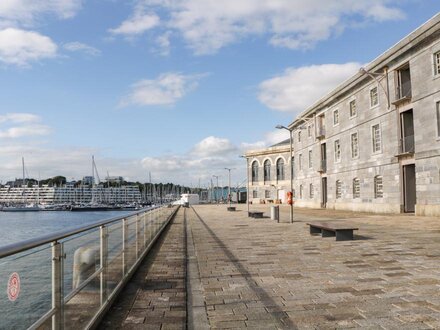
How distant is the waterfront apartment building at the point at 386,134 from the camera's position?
89.6ft

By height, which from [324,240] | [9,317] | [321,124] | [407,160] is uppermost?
[321,124]

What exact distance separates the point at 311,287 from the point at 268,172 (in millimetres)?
76472

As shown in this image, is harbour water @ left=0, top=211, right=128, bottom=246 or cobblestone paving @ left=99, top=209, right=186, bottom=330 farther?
harbour water @ left=0, top=211, right=128, bottom=246

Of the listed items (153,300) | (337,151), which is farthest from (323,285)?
(337,151)

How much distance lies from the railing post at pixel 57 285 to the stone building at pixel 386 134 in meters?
26.3

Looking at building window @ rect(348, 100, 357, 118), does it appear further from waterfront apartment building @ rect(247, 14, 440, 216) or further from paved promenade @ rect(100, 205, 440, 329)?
paved promenade @ rect(100, 205, 440, 329)

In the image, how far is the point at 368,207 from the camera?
36.2 metres

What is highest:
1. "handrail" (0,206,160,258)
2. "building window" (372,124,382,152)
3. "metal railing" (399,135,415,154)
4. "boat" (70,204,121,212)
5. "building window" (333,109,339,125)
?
"building window" (333,109,339,125)

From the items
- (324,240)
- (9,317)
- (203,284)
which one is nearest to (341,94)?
(324,240)

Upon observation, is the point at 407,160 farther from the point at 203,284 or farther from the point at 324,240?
the point at 203,284

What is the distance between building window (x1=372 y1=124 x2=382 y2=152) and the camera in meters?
35.0

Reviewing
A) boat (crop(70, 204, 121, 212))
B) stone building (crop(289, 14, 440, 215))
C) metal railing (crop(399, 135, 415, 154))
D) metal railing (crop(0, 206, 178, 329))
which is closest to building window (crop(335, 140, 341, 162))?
stone building (crop(289, 14, 440, 215))

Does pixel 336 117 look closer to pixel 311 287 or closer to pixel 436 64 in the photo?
pixel 436 64

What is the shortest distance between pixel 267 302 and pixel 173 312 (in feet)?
4.52
